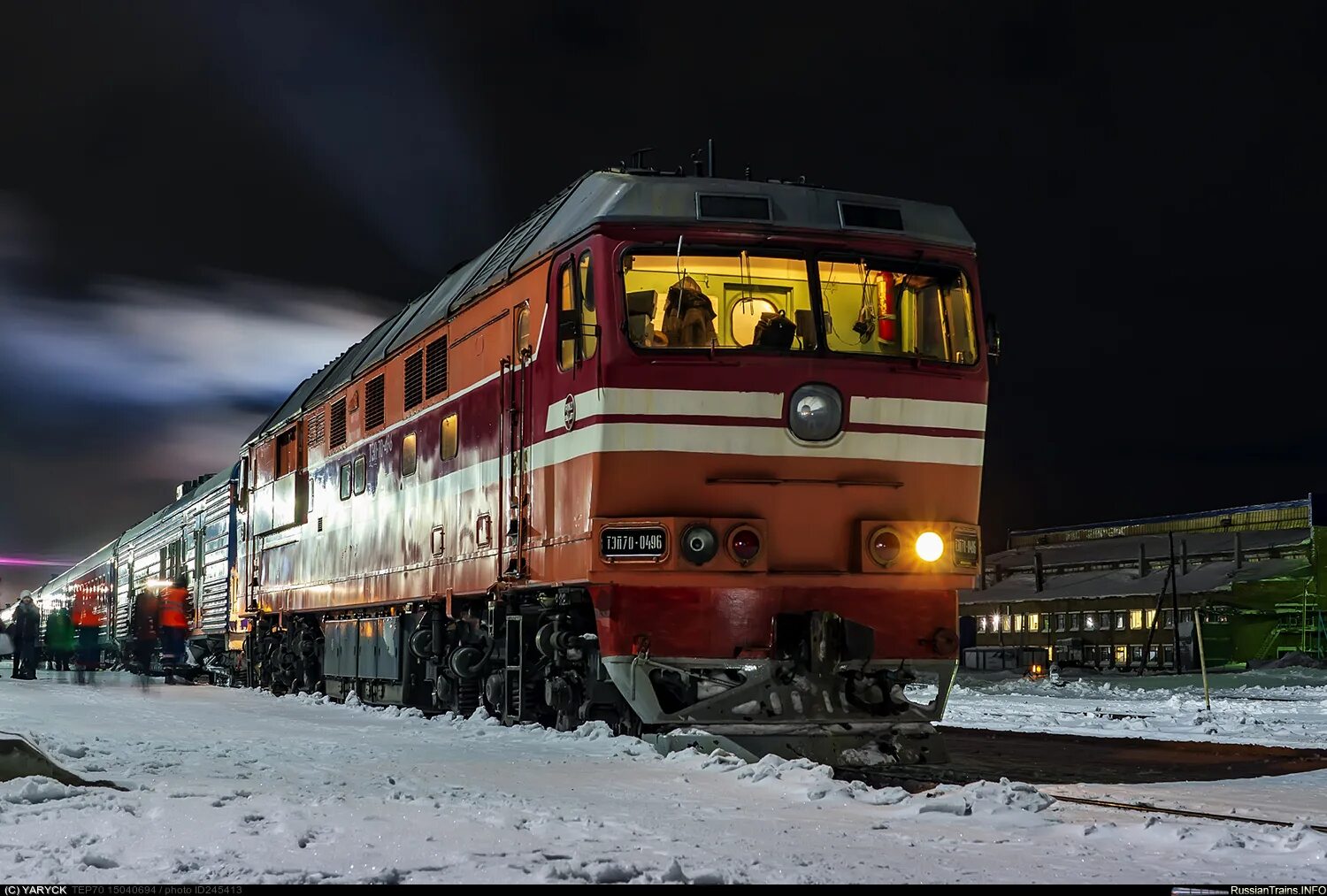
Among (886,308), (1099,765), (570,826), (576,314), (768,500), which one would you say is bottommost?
(1099,765)

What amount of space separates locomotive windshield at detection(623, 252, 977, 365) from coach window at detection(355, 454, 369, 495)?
7.28m

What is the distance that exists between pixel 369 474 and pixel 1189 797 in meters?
10.5

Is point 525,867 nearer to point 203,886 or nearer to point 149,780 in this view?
point 203,886

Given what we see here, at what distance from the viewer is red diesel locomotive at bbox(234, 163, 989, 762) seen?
10.7m

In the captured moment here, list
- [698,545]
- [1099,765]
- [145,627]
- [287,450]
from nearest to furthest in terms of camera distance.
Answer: [698,545], [1099,765], [287,450], [145,627]

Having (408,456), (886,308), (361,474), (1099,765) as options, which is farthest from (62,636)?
(1099,765)

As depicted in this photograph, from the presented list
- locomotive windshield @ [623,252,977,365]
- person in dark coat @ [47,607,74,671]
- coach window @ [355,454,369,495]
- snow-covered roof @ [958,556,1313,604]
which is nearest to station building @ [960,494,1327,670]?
snow-covered roof @ [958,556,1313,604]

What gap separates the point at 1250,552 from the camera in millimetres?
47812

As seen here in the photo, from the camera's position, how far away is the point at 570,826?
23.6ft

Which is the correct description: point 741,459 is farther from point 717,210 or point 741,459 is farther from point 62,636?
point 62,636

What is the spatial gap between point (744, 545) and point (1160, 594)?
39025mm

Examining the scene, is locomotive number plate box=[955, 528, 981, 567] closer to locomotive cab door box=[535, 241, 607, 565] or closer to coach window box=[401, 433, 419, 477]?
locomotive cab door box=[535, 241, 607, 565]

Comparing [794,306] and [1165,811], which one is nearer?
[1165,811]

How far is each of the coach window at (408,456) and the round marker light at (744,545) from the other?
5.49 meters
